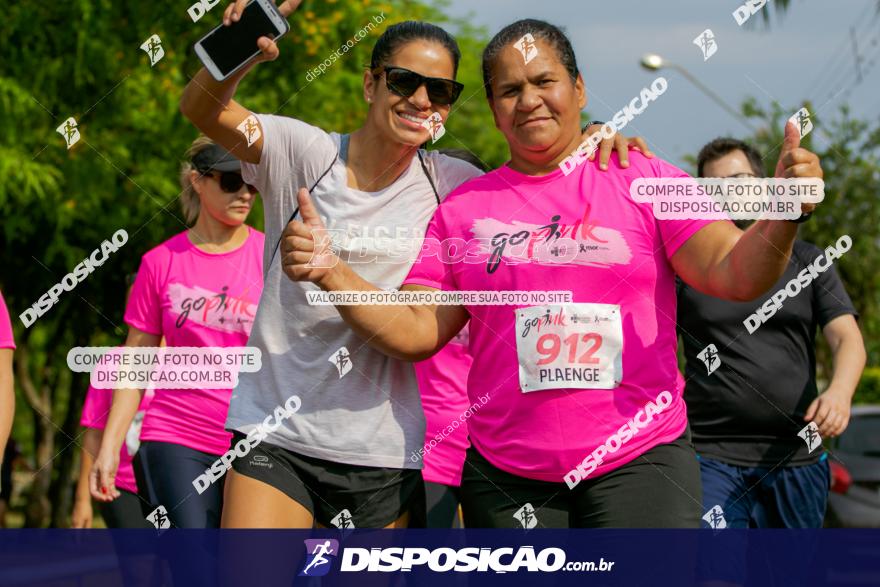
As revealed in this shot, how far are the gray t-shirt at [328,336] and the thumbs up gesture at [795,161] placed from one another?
3.80ft

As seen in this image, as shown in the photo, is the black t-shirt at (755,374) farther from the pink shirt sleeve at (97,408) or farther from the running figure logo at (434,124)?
the pink shirt sleeve at (97,408)

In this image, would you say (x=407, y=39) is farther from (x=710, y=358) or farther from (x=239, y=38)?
(x=710, y=358)

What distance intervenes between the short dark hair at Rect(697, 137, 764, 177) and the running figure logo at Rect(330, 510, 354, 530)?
2.38 meters

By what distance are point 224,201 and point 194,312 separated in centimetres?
48

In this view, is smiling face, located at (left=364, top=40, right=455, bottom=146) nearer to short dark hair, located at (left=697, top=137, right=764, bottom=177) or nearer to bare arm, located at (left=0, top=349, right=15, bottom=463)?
bare arm, located at (left=0, top=349, right=15, bottom=463)

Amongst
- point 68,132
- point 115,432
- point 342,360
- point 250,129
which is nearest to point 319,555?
point 342,360

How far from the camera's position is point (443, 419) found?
4648 mm

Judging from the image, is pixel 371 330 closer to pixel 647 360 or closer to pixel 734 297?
pixel 647 360

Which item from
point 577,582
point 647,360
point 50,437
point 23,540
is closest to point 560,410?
point 647,360

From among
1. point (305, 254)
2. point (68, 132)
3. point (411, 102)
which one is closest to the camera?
point (305, 254)

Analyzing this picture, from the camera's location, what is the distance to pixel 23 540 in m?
4.29

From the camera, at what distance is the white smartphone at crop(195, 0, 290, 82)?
3664mm

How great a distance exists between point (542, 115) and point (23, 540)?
7.25 ft

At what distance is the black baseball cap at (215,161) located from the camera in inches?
209
